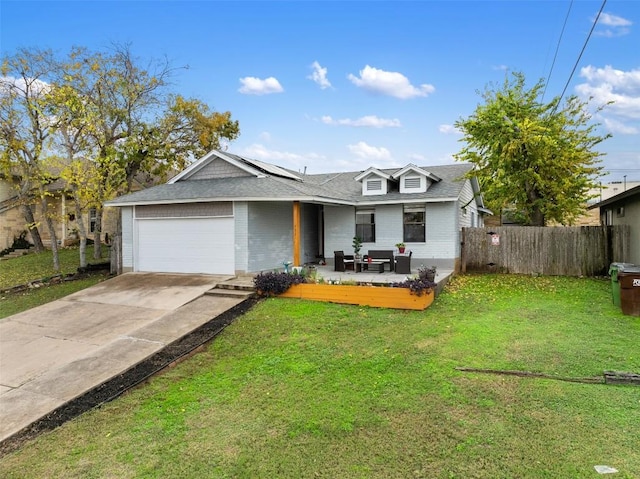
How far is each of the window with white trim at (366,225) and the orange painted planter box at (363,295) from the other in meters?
5.90

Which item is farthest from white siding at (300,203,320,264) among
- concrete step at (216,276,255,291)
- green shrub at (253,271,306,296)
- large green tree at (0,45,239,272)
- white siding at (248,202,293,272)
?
large green tree at (0,45,239,272)

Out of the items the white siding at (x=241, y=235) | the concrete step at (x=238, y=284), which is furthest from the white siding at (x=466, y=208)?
the concrete step at (x=238, y=284)

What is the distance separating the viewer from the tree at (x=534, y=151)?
14.1 m

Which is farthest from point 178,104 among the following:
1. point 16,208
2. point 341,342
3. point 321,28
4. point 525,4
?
point 341,342

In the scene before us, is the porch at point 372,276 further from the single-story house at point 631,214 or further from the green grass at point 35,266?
the green grass at point 35,266

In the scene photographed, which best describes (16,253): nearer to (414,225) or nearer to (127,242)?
(127,242)

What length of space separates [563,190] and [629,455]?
13.2 meters

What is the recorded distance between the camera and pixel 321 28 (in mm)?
13438

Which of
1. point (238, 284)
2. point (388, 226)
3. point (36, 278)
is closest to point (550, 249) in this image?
point (388, 226)

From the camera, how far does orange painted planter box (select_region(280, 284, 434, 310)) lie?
9.07m

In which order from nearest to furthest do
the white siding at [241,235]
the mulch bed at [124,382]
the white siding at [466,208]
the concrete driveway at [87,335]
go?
the mulch bed at [124,382] → the concrete driveway at [87,335] → the white siding at [241,235] → the white siding at [466,208]

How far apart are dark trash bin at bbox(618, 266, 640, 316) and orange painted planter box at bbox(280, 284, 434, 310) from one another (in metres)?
3.86

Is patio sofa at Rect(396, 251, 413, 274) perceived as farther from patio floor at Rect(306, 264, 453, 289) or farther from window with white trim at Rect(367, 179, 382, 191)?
window with white trim at Rect(367, 179, 382, 191)

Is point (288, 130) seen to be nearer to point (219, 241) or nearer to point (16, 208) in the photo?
point (219, 241)
